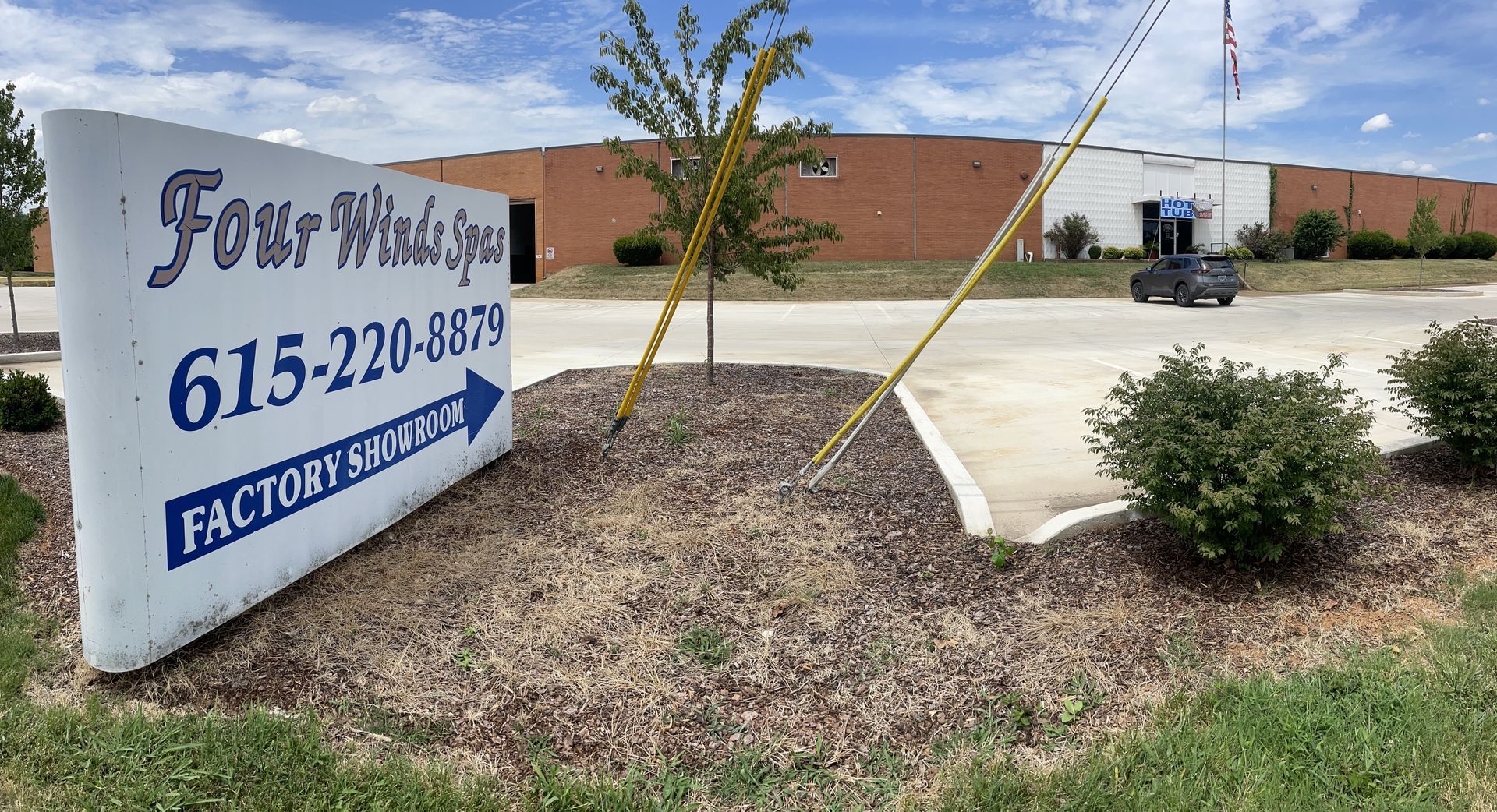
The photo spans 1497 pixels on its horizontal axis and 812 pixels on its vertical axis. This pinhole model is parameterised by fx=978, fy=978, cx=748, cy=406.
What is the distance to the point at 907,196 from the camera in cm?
4544

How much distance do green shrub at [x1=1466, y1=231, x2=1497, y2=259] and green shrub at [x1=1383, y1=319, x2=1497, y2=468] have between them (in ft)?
217

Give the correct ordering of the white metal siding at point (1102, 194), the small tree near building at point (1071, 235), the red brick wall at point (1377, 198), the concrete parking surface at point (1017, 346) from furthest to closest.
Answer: the red brick wall at point (1377, 198) < the white metal siding at point (1102, 194) < the small tree near building at point (1071, 235) < the concrete parking surface at point (1017, 346)

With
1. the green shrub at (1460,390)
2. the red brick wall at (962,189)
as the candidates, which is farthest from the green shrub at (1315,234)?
the green shrub at (1460,390)

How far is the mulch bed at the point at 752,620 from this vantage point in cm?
370

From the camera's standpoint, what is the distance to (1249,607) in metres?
4.52

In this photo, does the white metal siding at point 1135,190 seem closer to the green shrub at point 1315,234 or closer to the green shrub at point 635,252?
the green shrub at point 1315,234

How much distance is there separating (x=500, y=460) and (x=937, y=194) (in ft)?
135

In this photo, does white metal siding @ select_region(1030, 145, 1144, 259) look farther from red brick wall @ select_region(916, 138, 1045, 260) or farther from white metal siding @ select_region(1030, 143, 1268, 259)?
red brick wall @ select_region(916, 138, 1045, 260)

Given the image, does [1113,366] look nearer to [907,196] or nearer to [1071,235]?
[907,196]

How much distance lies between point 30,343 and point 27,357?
8.19 feet

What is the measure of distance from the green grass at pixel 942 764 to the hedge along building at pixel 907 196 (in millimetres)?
39683

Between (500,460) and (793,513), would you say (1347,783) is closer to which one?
(793,513)

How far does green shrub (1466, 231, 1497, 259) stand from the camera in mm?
59094

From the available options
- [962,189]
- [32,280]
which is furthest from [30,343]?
[32,280]
